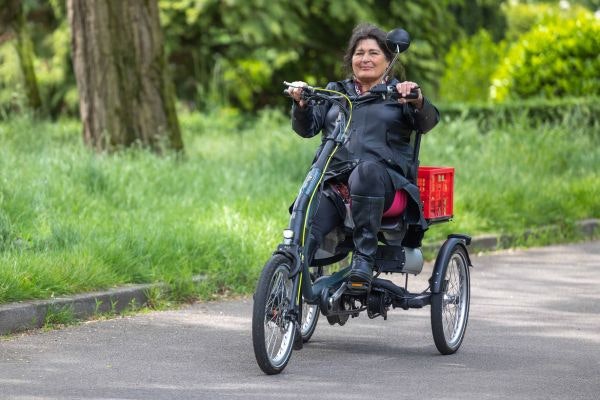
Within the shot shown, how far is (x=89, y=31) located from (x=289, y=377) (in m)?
7.21

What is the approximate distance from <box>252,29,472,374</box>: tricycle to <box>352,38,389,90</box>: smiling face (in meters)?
0.15

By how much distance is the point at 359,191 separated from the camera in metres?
6.62

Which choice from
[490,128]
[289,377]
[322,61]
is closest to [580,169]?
[490,128]

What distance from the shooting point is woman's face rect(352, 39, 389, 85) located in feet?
22.9

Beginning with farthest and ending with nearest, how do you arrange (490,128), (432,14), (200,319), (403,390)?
(432,14), (490,128), (200,319), (403,390)

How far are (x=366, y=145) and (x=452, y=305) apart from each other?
1.09 metres

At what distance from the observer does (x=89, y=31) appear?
1276cm

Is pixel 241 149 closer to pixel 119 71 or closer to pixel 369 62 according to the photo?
pixel 119 71

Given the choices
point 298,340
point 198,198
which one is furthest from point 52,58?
point 298,340

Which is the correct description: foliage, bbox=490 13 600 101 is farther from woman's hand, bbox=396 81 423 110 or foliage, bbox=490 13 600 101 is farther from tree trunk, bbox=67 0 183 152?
woman's hand, bbox=396 81 423 110

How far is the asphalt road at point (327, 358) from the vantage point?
5961 mm

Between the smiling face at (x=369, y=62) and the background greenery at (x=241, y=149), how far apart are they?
397 mm

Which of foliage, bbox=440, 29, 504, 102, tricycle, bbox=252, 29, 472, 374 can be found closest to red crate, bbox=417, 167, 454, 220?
tricycle, bbox=252, 29, 472, 374

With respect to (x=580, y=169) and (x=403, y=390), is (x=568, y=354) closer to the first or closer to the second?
(x=403, y=390)
